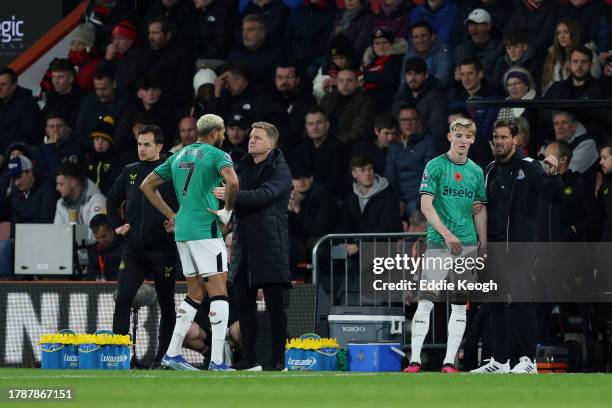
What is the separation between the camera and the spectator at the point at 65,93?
21.5 metres

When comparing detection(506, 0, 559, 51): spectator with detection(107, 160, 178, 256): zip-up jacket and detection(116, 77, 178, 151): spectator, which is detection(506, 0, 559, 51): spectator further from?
detection(107, 160, 178, 256): zip-up jacket

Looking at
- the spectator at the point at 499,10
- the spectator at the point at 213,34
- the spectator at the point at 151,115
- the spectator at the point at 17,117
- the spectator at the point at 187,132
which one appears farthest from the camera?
the spectator at the point at 17,117

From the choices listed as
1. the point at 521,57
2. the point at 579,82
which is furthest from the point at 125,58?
the point at 579,82

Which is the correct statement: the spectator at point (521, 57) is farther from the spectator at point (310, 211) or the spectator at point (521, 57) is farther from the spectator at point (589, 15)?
the spectator at point (310, 211)

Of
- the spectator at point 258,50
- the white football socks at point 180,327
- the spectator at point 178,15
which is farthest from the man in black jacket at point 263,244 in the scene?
the spectator at point 178,15

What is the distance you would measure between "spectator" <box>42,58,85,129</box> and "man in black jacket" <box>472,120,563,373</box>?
9691mm

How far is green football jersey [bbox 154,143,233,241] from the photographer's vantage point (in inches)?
502

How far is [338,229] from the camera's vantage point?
17141 millimetres

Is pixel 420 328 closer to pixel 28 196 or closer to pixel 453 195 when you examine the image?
pixel 453 195

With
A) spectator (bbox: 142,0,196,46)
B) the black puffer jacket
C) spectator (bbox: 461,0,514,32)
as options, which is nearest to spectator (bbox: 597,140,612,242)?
the black puffer jacket

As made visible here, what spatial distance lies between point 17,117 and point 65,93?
0.77 metres

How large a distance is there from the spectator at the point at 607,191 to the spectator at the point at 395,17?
5231 millimetres

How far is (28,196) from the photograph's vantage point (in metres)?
19.2

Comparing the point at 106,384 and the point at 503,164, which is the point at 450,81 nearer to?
the point at 503,164
